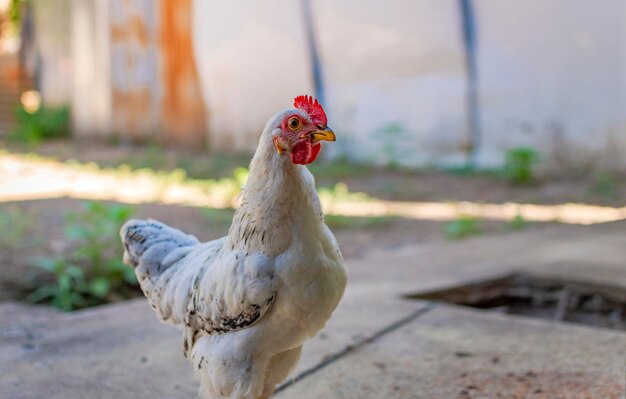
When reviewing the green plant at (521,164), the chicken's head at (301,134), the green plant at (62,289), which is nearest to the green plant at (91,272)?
the green plant at (62,289)

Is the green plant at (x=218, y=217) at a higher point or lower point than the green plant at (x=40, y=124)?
Answer: lower

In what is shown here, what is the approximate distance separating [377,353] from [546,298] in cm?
155

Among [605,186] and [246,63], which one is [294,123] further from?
[246,63]

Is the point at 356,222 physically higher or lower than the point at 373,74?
lower

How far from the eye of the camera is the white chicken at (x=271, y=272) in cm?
222

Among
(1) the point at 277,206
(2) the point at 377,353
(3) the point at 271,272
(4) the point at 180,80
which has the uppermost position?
(4) the point at 180,80

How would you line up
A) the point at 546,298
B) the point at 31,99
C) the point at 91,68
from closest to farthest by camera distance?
1. the point at 546,298
2. the point at 91,68
3. the point at 31,99

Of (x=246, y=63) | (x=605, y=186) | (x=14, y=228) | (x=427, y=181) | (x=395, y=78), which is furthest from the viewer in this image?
(x=246, y=63)

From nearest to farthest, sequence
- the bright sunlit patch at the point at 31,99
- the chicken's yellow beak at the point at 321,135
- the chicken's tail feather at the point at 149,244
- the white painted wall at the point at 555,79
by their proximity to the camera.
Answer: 1. the chicken's yellow beak at the point at 321,135
2. the chicken's tail feather at the point at 149,244
3. the white painted wall at the point at 555,79
4. the bright sunlit patch at the point at 31,99

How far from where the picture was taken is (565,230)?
19.1 ft

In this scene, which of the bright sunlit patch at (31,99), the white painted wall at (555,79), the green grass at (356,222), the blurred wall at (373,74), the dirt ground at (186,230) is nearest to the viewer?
the dirt ground at (186,230)

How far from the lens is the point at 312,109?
2.25 metres

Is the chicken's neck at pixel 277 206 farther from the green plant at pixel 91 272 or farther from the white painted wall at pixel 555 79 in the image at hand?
the white painted wall at pixel 555 79

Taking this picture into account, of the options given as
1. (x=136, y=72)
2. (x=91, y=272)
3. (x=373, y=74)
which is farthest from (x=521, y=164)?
(x=136, y=72)
